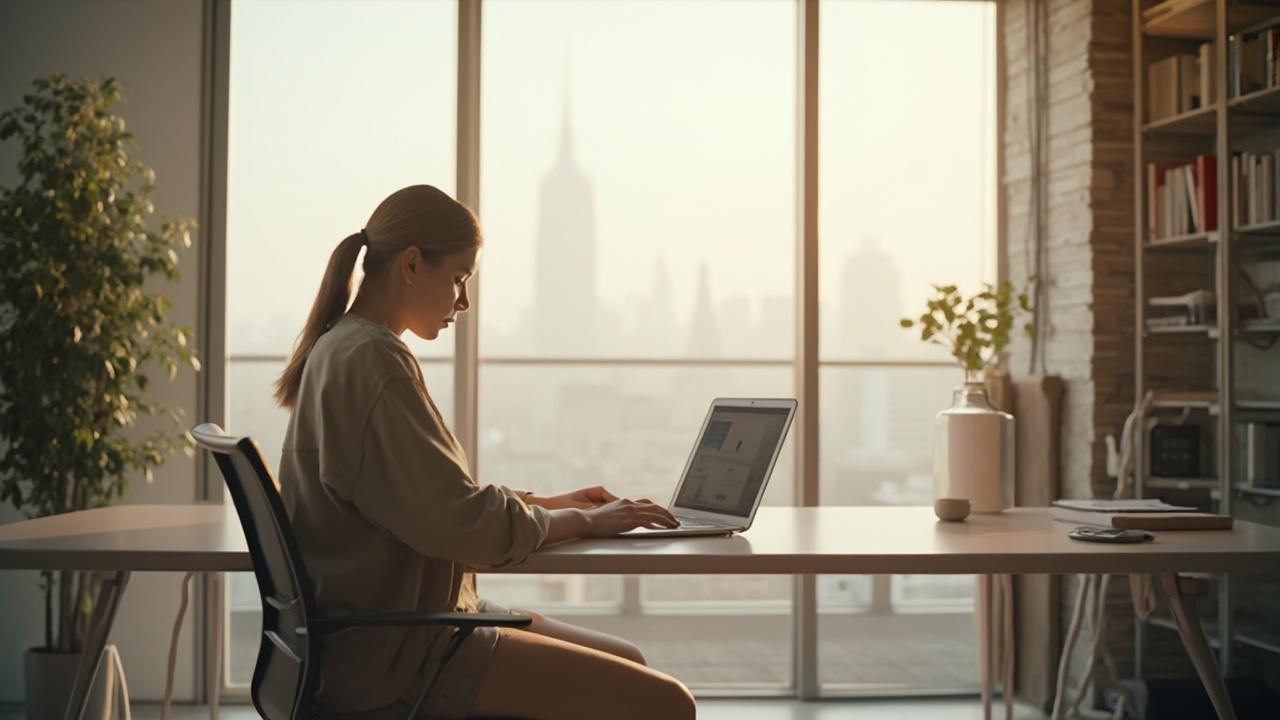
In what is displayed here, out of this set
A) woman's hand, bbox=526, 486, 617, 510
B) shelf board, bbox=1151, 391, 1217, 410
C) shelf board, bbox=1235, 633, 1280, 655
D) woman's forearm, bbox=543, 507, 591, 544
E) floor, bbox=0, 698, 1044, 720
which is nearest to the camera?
woman's forearm, bbox=543, 507, 591, 544

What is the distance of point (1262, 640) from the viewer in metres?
3.72

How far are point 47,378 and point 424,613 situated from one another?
255 centimetres

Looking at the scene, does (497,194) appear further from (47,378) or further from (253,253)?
(47,378)

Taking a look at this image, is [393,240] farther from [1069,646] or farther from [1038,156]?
[1038,156]

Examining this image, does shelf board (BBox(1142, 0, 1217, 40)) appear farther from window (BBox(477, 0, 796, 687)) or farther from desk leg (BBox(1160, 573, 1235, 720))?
desk leg (BBox(1160, 573, 1235, 720))

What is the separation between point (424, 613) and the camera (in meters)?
1.77

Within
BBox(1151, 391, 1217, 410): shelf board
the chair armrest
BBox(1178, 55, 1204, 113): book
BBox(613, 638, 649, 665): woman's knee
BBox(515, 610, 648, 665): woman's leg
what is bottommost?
BBox(613, 638, 649, 665): woman's knee

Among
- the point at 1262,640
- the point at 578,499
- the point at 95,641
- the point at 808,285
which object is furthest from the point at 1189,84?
the point at 95,641

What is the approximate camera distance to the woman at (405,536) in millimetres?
1836

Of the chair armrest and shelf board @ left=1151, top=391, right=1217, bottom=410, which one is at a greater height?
shelf board @ left=1151, top=391, right=1217, bottom=410

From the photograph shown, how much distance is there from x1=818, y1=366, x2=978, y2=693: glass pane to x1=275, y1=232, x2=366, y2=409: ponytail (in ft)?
9.27

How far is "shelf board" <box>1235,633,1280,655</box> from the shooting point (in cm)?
366

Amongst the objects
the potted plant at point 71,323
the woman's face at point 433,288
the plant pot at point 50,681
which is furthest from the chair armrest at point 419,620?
the plant pot at point 50,681

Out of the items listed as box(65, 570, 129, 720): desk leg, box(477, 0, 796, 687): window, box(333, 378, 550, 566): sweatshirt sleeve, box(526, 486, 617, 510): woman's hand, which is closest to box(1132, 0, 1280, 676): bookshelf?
box(477, 0, 796, 687): window
